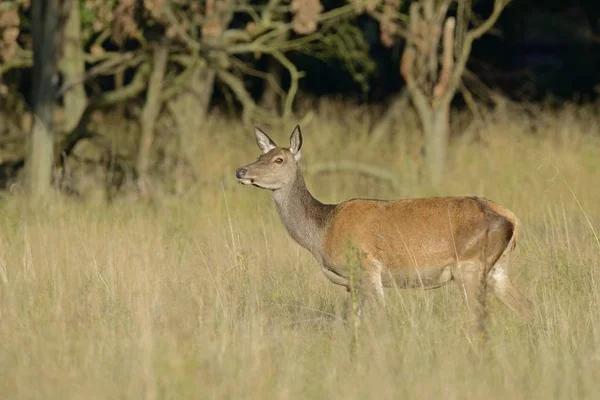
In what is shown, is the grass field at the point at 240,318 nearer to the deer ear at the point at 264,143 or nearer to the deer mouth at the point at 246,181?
the deer mouth at the point at 246,181

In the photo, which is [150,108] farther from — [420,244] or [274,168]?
[420,244]

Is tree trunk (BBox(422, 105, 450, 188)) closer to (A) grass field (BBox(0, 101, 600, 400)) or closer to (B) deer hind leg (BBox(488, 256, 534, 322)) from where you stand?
(A) grass field (BBox(0, 101, 600, 400))

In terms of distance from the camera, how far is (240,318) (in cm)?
622

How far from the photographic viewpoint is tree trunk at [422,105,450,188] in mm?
13055

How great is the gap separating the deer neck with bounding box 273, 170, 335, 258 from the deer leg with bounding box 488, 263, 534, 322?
3.46 feet

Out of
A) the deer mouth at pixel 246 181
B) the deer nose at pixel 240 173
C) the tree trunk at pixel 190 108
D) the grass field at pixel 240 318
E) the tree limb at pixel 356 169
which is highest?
the tree trunk at pixel 190 108

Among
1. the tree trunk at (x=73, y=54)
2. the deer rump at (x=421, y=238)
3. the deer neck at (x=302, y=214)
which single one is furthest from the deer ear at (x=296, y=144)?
the tree trunk at (x=73, y=54)

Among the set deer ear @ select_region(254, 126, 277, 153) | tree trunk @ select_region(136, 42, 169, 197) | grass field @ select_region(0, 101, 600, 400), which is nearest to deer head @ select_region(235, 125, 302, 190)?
deer ear @ select_region(254, 126, 277, 153)

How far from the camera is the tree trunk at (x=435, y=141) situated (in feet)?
42.8

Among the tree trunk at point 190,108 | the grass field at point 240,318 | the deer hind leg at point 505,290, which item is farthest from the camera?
the tree trunk at point 190,108

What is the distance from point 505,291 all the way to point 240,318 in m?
1.57

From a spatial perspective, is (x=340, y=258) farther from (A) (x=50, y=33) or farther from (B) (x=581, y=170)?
(B) (x=581, y=170)

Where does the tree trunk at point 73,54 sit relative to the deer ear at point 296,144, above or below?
above

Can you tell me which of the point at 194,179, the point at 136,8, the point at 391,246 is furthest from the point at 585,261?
the point at 194,179
